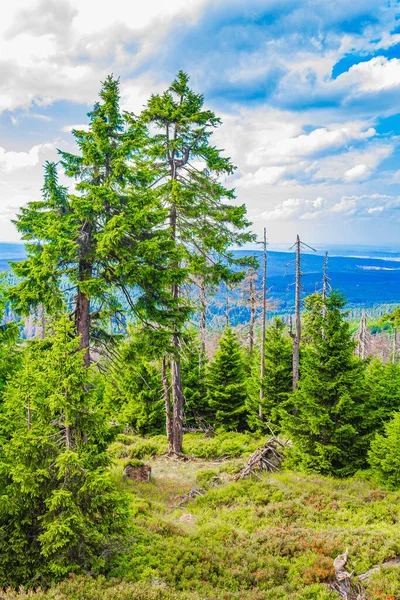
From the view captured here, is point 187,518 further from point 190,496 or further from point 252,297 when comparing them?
point 252,297

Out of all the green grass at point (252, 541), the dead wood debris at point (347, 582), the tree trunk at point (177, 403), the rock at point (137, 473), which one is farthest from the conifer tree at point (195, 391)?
the dead wood debris at point (347, 582)

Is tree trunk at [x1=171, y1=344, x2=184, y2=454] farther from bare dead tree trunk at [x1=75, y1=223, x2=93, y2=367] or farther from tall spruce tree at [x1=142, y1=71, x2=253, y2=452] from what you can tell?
bare dead tree trunk at [x1=75, y1=223, x2=93, y2=367]

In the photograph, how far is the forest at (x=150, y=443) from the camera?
655cm

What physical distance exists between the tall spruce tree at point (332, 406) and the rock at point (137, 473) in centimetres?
607

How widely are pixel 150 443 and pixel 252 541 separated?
11.2 m

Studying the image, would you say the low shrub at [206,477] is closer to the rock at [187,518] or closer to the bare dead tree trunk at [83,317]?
the rock at [187,518]

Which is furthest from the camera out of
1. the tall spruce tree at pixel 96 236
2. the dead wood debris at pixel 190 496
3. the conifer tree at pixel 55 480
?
the dead wood debris at pixel 190 496

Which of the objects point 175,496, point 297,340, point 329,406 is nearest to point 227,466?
point 175,496

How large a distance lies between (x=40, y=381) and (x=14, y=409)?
2.61 feet

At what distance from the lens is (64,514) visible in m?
6.27

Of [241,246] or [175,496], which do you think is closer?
[175,496]

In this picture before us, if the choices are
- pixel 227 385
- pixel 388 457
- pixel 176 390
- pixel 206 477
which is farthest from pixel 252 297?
pixel 388 457

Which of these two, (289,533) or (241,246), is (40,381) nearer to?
(289,533)

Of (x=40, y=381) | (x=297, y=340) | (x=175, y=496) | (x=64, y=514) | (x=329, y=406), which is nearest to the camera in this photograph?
(x=64, y=514)
